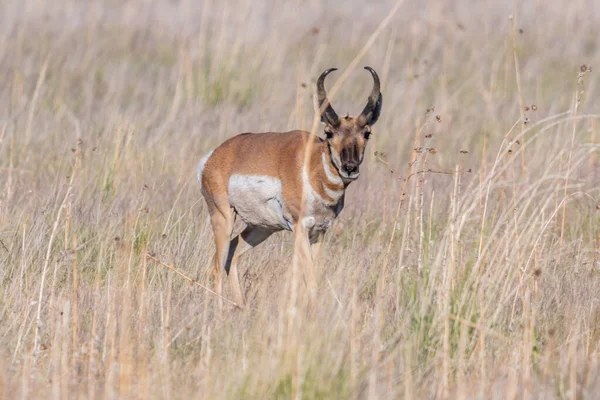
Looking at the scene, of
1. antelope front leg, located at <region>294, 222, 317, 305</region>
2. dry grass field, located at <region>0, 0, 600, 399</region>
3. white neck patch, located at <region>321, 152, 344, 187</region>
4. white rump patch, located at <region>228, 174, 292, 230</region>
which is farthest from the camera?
white rump patch, located at <region>228, 174, 292, 230</region>

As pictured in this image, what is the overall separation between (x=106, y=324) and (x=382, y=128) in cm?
574

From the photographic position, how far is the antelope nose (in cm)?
577

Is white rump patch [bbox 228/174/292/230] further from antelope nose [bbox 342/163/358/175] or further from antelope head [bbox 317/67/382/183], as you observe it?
Result: antelope nose [bbox 342/163/358/175]

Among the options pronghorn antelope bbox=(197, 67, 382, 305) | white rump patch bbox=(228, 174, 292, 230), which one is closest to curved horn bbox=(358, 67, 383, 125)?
pronghorn antelope bbox=(197, 67, 382, 305)

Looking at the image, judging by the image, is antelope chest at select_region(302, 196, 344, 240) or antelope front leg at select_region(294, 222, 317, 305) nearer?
antelope front leg at select_region(294, 222, 317, 305)

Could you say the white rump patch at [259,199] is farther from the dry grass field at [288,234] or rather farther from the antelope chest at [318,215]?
the dry grass field at [288,234]

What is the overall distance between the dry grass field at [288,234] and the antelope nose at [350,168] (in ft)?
1.14

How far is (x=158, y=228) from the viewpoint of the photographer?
7098 mm

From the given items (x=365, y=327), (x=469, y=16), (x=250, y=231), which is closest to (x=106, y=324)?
(x=365, y=327)

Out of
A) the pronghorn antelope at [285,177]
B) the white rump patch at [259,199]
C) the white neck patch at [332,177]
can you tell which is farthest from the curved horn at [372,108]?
the white rump patch at [259,199]

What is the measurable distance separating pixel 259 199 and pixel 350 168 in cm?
81

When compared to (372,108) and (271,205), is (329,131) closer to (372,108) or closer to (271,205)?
(372,108)

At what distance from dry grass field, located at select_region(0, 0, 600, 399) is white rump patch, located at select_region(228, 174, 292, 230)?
281 mm

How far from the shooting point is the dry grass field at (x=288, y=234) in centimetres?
442
